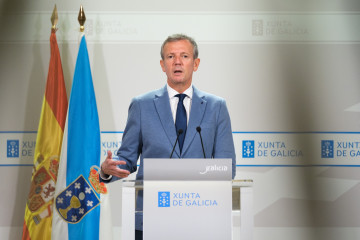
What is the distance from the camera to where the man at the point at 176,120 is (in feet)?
8.29

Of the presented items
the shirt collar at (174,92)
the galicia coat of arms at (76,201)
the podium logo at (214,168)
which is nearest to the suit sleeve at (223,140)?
the shirt collar at (174,92)

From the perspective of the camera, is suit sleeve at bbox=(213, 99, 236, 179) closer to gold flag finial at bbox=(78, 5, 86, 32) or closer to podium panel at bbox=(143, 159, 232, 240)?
podium panel at bbox=(143, 159, 232, 240)

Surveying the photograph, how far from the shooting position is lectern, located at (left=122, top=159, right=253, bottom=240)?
180 cm

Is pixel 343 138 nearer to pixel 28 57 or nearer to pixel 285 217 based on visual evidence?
pixel 285 217

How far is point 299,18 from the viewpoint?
4.20 metres

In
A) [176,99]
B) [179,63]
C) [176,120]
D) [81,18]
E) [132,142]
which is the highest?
[81,18]

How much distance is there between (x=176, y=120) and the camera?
265 cm

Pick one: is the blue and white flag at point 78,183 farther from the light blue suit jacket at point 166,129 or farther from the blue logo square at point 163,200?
the blue logo square at point 163,200

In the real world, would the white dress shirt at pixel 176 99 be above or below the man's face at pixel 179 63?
below

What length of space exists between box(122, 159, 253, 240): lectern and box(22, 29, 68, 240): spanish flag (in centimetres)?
227

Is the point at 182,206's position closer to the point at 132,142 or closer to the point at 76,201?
the point at 132,142

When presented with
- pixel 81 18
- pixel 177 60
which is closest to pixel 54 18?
pixel 81 18

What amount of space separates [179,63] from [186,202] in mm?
1156

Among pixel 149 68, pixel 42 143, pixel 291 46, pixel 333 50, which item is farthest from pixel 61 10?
pixel 333 50
